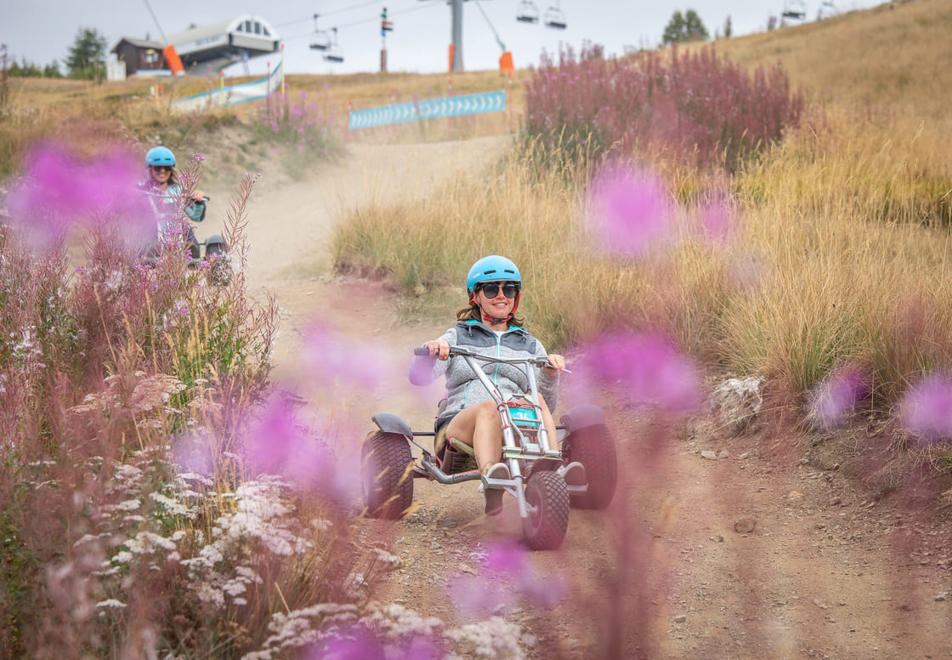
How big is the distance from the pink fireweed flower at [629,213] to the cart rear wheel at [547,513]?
377 cm

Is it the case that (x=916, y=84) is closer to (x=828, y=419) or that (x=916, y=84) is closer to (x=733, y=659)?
(x=828, y=419)

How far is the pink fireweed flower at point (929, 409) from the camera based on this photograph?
4316mm

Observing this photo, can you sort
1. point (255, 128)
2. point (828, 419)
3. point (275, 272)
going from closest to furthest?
point (828, 419) → point (275, 272) → point (255, 128)

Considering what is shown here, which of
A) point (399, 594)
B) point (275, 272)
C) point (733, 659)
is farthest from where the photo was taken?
point (275, 272)

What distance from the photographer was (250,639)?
2512mm

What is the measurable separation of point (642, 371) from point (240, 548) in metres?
4.27

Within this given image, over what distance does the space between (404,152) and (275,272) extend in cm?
683

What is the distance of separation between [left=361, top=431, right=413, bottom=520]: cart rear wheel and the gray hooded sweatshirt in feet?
1.21

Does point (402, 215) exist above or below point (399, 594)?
above

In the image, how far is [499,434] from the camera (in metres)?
4.36

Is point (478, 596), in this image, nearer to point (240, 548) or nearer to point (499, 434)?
point (499, 434)

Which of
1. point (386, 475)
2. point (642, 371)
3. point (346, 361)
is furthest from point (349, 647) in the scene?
point (346, 361)

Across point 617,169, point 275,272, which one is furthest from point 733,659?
point 275,272

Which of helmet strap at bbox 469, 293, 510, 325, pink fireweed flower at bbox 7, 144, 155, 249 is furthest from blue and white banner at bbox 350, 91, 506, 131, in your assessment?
helmet strap at bbox 469, 293, 510, 325
